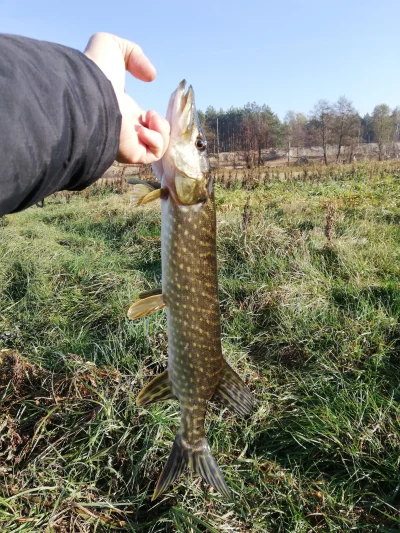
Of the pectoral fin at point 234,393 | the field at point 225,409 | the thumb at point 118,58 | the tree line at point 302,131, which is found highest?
the tree line at point 302,131

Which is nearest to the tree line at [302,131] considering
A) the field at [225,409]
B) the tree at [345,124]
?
the tree at [345,124]

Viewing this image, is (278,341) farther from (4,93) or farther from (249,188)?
(249,188)

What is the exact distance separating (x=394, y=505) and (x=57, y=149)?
2292 mm

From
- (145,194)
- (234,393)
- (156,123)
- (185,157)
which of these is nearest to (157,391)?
(234,393)

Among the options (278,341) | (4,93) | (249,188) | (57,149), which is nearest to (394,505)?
(278,341)

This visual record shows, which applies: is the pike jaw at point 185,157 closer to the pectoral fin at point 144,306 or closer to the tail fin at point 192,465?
the pectoral fin at point 144,306

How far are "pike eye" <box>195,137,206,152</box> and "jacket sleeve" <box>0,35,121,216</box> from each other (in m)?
0.50

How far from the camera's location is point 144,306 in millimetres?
1685

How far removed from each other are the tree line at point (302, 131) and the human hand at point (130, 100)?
1048 inches

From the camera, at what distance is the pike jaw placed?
1.47 m

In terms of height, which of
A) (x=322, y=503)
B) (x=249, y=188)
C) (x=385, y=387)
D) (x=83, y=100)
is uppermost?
(x=83, y=100)

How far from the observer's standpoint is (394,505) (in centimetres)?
211

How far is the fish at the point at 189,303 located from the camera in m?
1.58

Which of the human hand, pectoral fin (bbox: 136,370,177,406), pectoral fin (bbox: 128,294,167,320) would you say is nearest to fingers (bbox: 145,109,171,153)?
the human hand
